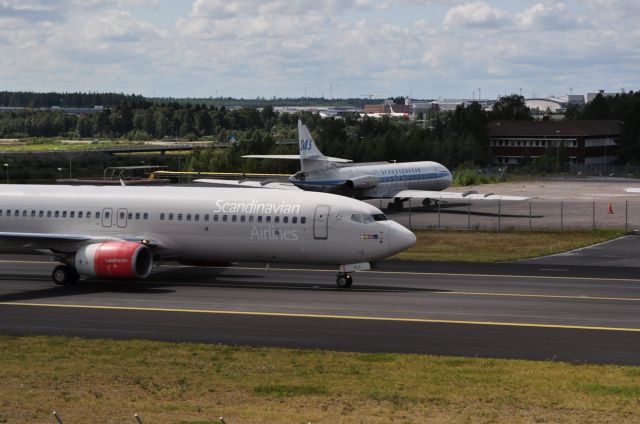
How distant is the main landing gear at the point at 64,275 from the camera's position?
1662 inches

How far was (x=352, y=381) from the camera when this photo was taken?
25.3m

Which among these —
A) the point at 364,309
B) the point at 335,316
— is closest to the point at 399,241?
the point at 364,309

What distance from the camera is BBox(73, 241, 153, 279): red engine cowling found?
40.4 metres

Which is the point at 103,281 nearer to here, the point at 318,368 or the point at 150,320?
the point at 150,320

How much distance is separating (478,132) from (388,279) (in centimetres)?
12587

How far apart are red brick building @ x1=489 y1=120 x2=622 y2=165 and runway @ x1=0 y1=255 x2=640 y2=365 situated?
119m

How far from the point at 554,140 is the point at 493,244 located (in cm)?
10957

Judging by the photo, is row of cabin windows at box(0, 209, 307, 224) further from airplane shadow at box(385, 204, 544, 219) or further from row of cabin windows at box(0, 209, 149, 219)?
airplane shadow at box(385, 204, 544, 219)

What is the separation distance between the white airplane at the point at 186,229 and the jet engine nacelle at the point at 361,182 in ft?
124

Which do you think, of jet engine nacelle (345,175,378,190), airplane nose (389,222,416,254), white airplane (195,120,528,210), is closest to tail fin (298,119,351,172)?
white airplane (195,120,528,210)

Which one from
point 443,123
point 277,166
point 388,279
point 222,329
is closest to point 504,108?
point 443,123

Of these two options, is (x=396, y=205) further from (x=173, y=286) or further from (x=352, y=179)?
(x=173, y=286)

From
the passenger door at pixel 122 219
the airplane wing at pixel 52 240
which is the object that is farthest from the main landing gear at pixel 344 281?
the passenger door at pixel 122 219

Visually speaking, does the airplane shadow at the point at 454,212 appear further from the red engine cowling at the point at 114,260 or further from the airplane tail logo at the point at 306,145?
the red engine cowling at the point at 114,260
